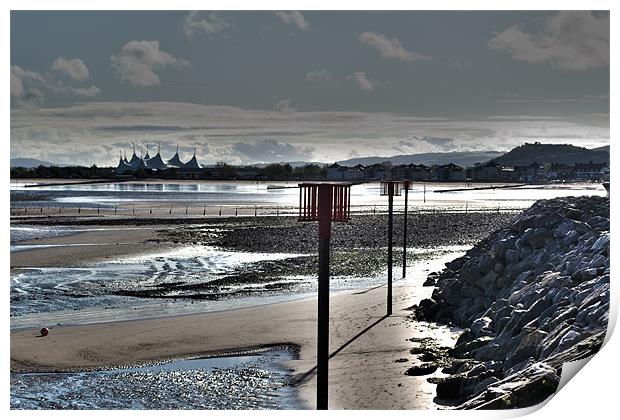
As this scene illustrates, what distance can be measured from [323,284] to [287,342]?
474cm

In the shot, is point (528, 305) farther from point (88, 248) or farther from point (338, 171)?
point (88, 248)

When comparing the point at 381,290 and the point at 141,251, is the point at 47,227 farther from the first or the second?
the point at 381,290

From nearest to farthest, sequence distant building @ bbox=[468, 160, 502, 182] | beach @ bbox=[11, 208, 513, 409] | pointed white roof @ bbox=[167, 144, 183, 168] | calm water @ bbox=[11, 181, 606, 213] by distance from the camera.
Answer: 1. beach @ bbox=[11, 208, 513, 409]
2. distant building @ bbox=[468, 160, 502, 182]
3. calm water @ bbox=[11, 181, 606, 213]
4. pointed white roof @ bbox=[167, 144, 183, 168]

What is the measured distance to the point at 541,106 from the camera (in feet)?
62.7

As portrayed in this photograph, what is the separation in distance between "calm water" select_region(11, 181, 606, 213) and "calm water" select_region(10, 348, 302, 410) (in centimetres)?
1157

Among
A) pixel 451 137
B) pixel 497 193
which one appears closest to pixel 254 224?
pixel 451 137

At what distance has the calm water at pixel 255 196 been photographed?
159 ft

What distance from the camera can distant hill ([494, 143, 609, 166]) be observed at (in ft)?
67.5

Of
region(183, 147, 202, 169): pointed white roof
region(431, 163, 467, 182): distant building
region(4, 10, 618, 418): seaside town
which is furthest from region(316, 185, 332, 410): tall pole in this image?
region(183, 147, 202, 169): pointed white roof

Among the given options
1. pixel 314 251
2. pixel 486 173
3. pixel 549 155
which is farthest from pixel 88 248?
pixel 486 173

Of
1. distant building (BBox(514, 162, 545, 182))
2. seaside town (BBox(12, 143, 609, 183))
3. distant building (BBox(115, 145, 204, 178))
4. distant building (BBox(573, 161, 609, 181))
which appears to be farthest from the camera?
distant building (BBox(115, 145, 204, 178))

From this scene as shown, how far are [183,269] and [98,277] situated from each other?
8.10ft

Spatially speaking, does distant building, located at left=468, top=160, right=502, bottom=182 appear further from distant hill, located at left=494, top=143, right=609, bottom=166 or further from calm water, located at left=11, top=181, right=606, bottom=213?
distant hill, located at left=494, top=143, right=609, bottom=166

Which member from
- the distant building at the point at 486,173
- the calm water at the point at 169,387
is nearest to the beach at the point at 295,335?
the calm water at the point at 169,387
